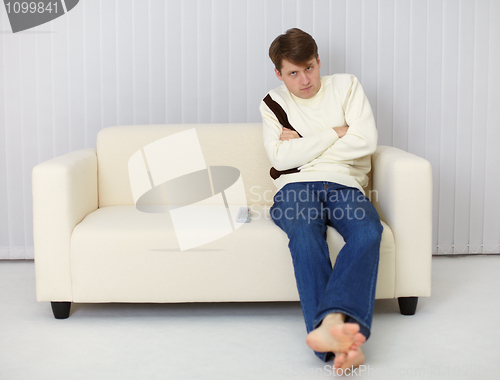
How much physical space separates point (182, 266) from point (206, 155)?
703mm

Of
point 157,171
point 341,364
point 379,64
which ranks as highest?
point 379,64

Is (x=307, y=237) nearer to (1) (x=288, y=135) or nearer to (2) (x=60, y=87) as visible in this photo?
(1) (x=288, y=135)

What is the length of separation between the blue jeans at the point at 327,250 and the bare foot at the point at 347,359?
0.08m

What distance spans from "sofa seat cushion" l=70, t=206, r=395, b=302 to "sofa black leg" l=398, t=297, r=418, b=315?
0.11 meters

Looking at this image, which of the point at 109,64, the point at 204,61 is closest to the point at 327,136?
the point at 204,61

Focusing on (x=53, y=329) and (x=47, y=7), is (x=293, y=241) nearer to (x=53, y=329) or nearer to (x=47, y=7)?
(x=53, y=329)

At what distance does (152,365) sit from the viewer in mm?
1587

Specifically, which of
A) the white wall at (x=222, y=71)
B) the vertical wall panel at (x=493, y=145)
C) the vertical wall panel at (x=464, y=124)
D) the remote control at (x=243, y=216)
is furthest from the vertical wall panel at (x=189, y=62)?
the vertical wall panel at (x=493, y=145)

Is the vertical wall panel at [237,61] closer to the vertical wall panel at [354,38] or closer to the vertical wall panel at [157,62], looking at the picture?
the vertical wall panel at [157,62]

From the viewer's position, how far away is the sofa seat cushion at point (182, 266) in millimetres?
1906

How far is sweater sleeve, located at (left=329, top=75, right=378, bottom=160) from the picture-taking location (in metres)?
2.04

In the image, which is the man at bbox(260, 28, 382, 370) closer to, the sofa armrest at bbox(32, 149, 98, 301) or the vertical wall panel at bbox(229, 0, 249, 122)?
the vertical wall panel at bbox(229, 0, 249, 122)

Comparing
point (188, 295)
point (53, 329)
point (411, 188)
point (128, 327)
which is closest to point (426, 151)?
point (411, 188)

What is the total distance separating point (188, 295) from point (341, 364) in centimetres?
72
